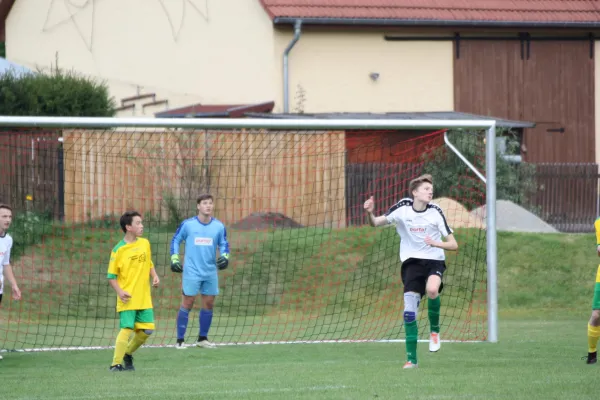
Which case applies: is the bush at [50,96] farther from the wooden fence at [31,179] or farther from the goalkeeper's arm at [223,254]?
the goalkeeper's arm at [223,254]

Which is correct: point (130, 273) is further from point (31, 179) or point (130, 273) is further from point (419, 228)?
point (31, 179)

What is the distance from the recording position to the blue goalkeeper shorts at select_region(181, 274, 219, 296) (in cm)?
1252

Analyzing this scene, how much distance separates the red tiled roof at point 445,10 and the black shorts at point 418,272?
17.2 metres

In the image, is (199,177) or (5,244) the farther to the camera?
(199,177)

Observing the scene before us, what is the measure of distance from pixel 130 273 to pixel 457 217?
30.8 ft

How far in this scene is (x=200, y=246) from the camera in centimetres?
1252

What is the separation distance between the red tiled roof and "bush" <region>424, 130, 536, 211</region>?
3.78 m

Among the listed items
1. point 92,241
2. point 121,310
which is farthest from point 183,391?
point 92,241

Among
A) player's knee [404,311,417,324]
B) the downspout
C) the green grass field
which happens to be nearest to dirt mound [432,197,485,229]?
the green grass field

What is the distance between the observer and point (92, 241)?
17406 millimetres

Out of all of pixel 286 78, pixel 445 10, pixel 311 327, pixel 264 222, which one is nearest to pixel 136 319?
pixel 311 327

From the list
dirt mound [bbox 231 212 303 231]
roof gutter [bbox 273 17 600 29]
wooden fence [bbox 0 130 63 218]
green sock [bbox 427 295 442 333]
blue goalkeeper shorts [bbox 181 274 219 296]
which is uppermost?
roof gutter [bbox 273 17 600 29]

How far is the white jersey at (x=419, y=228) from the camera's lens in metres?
10.4

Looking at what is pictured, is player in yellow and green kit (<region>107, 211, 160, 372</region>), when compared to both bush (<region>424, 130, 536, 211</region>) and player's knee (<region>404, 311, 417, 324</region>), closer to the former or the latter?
player's knee (<region>404, 311, 417, 324</region>)
